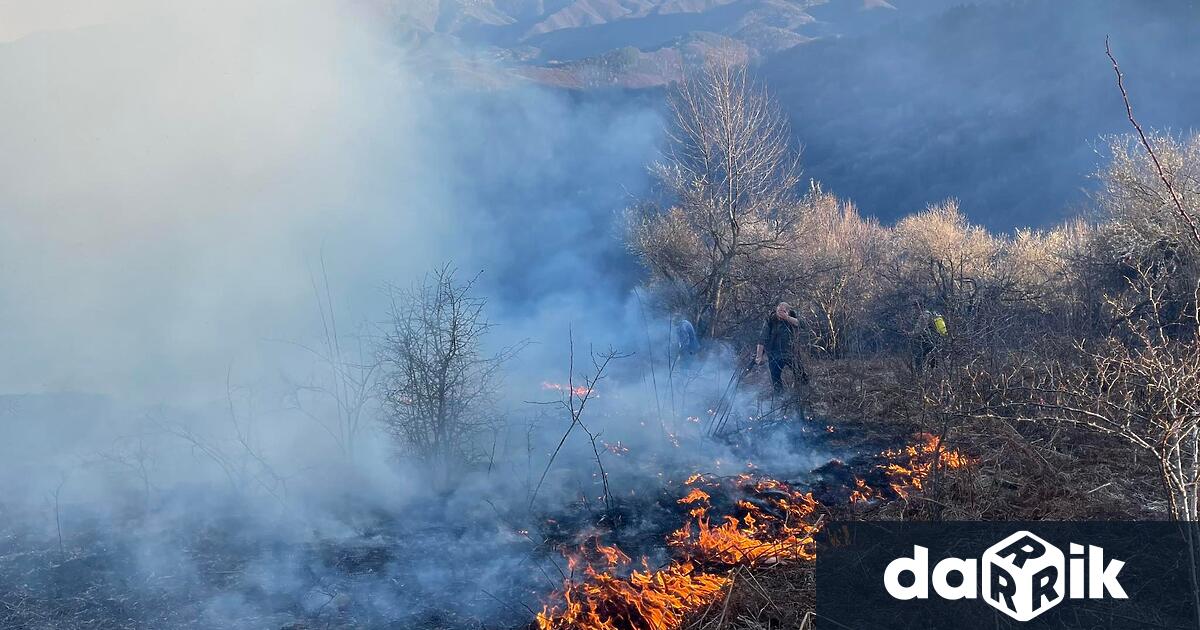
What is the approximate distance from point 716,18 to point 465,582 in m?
81.6

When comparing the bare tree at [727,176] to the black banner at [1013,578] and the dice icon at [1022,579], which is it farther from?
the dice icon at [1022,579]

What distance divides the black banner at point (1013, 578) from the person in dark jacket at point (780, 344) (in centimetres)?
364

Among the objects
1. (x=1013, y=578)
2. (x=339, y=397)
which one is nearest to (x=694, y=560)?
(x=1013, y=578)

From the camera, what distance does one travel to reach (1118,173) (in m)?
14.2

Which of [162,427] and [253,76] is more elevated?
[253,76]

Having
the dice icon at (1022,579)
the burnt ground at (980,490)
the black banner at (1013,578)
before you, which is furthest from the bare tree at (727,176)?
the dice icon at (1022,579)

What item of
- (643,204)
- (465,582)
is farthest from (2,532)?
(643,204)

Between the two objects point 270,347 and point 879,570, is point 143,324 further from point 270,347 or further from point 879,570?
point 879,570

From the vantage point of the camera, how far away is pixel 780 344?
849cm

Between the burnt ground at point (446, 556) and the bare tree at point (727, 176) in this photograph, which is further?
the bare tree at point (727, 176)

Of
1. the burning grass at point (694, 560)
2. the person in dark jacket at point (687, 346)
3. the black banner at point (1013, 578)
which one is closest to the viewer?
the black banner at point (1013, 578)

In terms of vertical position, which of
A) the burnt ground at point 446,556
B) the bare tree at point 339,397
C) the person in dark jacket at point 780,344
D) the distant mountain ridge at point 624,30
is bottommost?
the burnt ground at point 446,556

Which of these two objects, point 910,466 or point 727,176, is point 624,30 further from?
point 910,466

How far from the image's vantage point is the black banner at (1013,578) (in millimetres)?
3910
